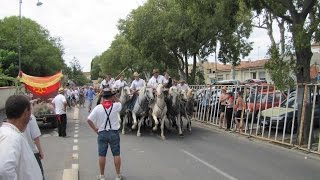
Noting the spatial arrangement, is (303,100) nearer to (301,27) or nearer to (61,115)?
(301,27)

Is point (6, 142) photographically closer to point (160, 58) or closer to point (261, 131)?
point (261, 131)

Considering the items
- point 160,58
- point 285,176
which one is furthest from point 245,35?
point 285,176

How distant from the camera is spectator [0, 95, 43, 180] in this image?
3473 mm

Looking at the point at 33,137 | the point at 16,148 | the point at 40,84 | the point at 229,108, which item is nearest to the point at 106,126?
the point at 33,137

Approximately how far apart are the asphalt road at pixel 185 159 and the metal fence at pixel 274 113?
75 centimetres

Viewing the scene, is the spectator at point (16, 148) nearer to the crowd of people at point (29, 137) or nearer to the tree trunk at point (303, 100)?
the crowd of people at point (29, 137)

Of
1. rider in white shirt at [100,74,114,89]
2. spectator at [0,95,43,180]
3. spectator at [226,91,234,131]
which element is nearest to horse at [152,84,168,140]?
rider in white shirt at [100,74,114,89]

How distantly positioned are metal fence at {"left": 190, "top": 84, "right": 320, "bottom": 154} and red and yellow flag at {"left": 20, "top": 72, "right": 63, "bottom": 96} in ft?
24.0

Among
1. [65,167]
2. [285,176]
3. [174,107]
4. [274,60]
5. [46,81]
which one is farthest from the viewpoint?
[46,81]

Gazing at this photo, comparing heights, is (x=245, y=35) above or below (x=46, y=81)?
above

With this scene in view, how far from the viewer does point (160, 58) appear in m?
35.5

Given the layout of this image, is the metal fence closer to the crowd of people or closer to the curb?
the crowd of people

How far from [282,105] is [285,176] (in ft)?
22.4

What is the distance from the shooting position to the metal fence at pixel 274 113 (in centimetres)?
1473
